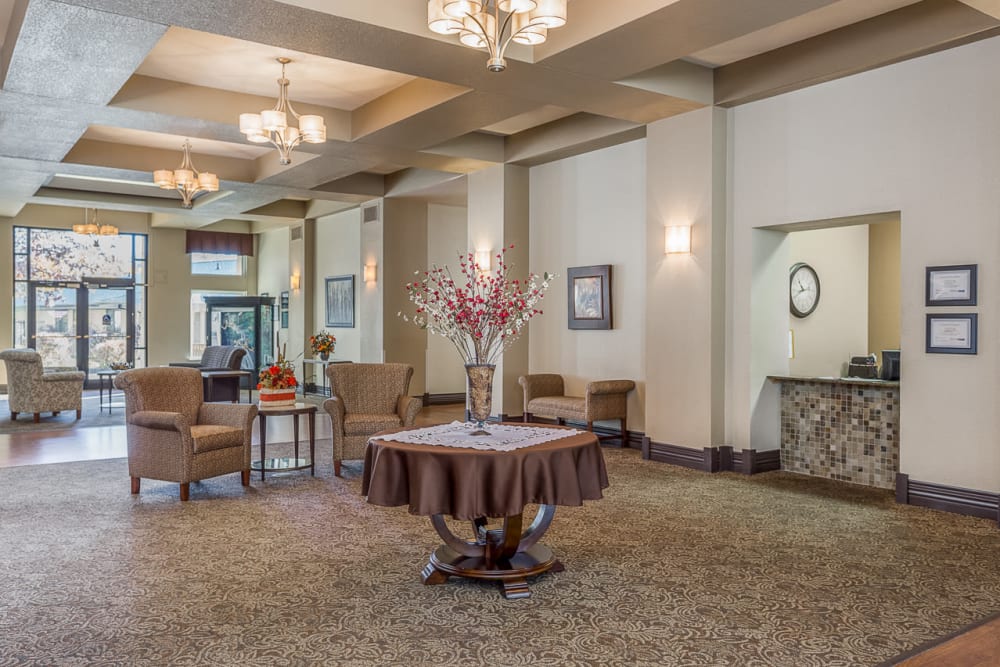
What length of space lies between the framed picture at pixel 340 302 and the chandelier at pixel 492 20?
892 cm

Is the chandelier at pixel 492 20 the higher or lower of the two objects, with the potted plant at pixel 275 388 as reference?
higher

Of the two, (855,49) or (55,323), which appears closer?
(855,49)

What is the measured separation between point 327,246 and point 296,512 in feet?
29.6

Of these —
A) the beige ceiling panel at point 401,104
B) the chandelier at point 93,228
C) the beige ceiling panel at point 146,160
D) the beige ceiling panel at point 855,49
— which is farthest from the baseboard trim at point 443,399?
the beige ceiling panel at point 855,49

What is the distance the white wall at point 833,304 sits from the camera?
297 inches

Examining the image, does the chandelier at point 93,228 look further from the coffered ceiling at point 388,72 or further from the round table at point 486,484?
the round table at point 486,484

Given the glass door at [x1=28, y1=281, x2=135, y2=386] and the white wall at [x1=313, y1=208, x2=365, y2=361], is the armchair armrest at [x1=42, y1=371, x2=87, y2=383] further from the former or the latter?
the glass door at [x1=28, y1=281, x2=135, y2=386]

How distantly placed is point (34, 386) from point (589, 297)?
7.02 meters

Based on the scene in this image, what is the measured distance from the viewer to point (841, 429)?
6.27 metres

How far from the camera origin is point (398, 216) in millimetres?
11617

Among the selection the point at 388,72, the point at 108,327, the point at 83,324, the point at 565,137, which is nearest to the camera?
the point at 388,72

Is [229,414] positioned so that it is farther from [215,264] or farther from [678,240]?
[215,264]

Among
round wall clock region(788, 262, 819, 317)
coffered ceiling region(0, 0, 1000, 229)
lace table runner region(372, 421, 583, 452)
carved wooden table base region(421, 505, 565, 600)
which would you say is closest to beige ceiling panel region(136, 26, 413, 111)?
coffered ceiling region(0, 0, 1000, 229)

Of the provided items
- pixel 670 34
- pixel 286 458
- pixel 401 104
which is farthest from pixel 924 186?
pixel 286 458
